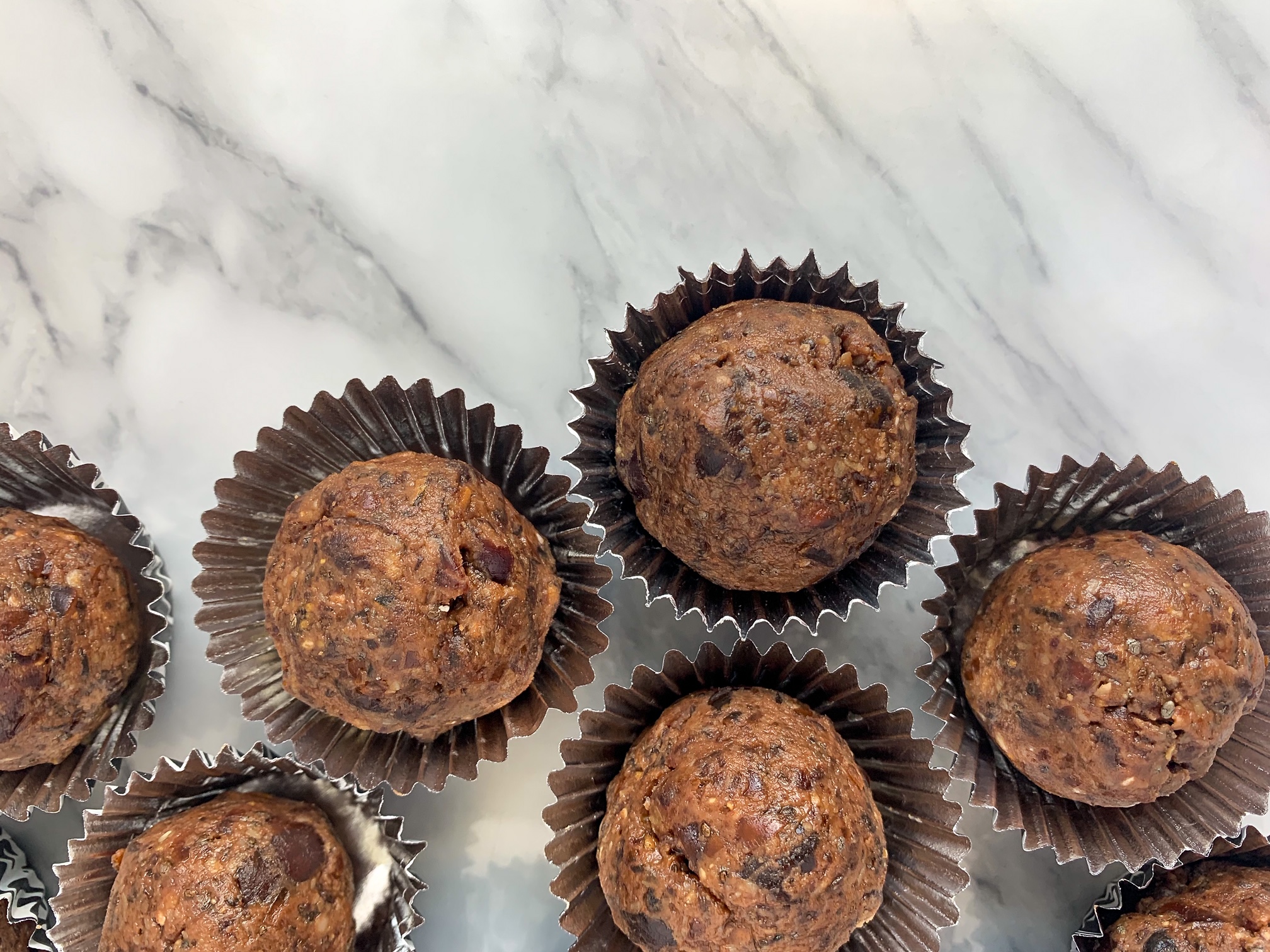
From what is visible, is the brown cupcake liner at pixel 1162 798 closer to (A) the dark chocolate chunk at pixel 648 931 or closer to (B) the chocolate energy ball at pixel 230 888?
(A) the dark chocolate chunk at pixel 648 931

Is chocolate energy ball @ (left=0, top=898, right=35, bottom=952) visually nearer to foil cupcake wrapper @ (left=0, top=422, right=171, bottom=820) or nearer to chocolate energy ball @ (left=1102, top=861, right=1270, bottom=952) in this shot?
foil cupcake wrapper @ (left=0, top=422, right=171, bottom=820)

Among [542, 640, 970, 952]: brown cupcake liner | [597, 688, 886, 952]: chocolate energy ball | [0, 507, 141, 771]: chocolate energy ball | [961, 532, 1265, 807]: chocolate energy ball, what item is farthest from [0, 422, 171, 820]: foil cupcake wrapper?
[961, 532, 1265, 807]: chocolate energy ball

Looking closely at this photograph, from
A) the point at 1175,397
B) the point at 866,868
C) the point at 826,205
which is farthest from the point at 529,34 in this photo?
the point at 866,868

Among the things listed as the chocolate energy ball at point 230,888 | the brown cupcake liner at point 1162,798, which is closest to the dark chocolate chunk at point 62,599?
the chocolate energy ball at point 230,888

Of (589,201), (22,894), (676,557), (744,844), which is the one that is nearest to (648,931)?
(744,844)

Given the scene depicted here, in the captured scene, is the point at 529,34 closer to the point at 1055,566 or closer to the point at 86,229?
the point at 86,229

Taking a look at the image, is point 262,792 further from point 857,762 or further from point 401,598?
point 857,762
